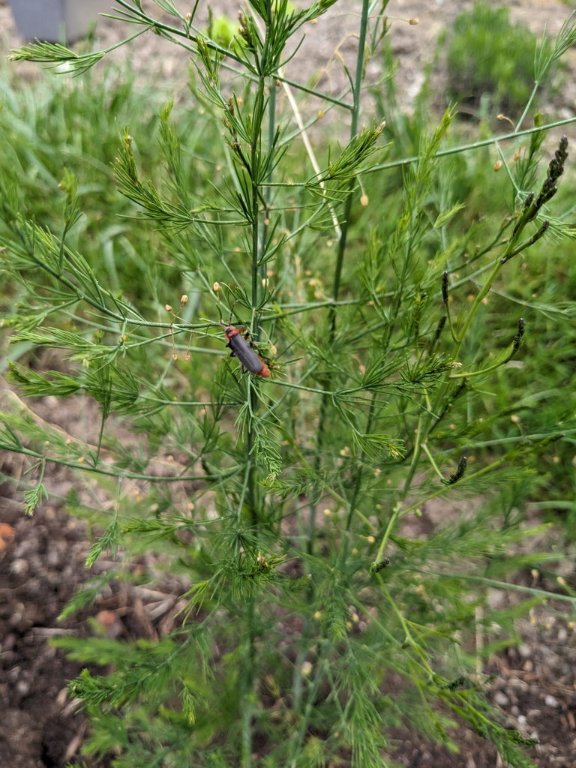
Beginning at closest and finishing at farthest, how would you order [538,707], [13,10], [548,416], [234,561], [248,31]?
[248,31], [234,561], [548,416], [538,707], [13,10]

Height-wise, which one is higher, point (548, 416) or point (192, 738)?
point (548, 416)

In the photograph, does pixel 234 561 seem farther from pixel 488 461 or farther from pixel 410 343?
pixel 488 461

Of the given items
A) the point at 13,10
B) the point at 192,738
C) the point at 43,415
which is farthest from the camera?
the point at 13,10

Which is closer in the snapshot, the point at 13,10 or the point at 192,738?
the point at 192,738

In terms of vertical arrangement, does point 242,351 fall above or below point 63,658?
above

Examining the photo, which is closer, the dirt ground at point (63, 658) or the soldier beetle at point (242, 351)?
the soldier beetle at point (242, 351)

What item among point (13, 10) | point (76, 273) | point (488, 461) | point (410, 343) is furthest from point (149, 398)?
point (13, 10)

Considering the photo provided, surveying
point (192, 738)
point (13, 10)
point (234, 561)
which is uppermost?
point (13, 10)

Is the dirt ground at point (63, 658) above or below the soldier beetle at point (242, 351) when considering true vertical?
below
